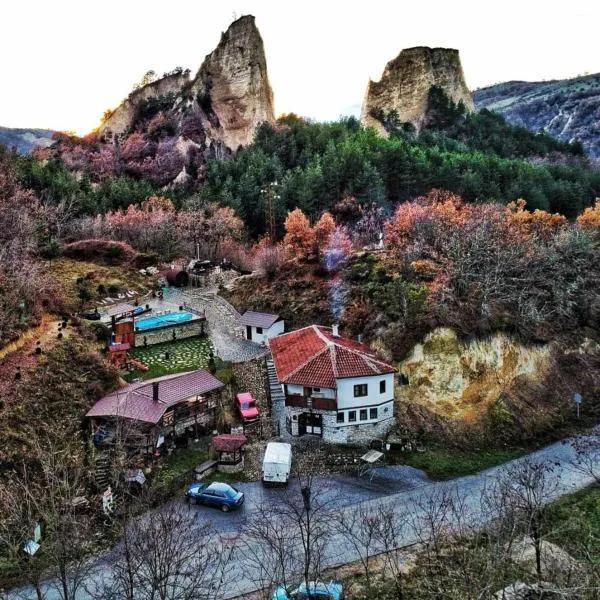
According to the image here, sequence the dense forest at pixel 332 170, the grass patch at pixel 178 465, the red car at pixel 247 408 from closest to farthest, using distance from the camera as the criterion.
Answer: the grass patch at pixel 178 465
the red car at pixel 247 408
the dense forest at pixel 332 170

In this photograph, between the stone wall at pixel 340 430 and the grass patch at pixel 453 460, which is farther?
the stone wall at pixel 340 430

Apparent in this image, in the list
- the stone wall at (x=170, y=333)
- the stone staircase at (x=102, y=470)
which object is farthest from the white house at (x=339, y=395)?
the stone wall at (x=170, y=333)

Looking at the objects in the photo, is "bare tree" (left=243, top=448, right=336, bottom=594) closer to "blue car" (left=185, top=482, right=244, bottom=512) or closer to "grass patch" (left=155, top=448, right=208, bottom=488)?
"blue car" (left=185, top=482, right=244, bottom=512)

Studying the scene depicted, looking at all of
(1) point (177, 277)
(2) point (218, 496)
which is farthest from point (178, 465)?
(1) point (177, 277)

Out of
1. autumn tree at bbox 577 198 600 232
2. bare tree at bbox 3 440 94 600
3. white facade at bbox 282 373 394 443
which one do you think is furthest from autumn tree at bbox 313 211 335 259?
bare tree at bbox 3 440 94 600

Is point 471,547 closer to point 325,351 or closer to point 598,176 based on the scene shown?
point 325,351

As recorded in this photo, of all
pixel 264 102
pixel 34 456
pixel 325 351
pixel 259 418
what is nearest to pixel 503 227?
pixel 325 351

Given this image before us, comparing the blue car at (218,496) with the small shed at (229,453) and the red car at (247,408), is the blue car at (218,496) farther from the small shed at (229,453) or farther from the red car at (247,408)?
the red car at (247,408)
